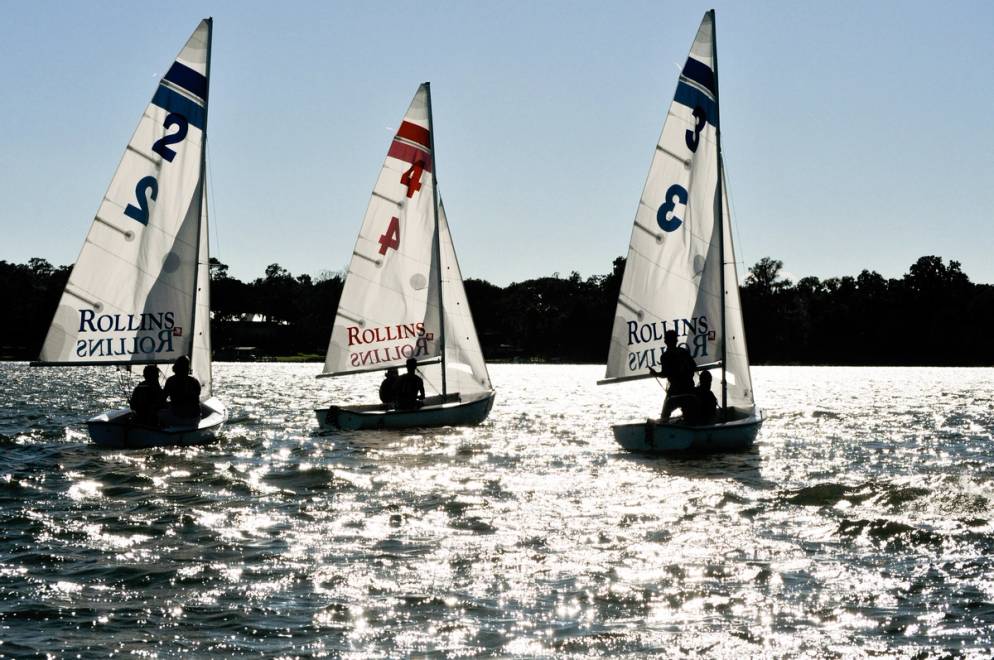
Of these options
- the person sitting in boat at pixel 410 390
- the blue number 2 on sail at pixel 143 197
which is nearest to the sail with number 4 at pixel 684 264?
the person sitting in boat at pixel 410 390

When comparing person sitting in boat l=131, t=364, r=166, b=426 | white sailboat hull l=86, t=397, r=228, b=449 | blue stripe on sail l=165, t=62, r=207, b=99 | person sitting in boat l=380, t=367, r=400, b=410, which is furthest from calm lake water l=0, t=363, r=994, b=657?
blue stripe on sail l=165, t=62, r=207, b=99

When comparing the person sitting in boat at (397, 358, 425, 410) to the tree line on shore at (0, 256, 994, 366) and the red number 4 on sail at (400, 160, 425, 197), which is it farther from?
the tree line on shore at (0, 256, 994, 366)

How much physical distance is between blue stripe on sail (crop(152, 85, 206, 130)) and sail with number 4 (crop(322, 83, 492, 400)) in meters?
6.15

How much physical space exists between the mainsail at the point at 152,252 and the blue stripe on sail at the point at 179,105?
0.07 feet

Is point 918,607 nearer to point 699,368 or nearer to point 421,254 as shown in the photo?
point 699,368

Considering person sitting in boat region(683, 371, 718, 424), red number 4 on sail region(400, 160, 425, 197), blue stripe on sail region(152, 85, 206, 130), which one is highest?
blue stripe on sail region(152, 85, 206, 130)

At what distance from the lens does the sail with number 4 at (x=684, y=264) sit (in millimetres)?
23609

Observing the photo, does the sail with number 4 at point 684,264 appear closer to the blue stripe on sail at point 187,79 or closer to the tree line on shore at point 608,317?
the blue stripe on sail at point 187,79

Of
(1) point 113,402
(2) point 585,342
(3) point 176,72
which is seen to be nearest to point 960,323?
(2) point 585,342

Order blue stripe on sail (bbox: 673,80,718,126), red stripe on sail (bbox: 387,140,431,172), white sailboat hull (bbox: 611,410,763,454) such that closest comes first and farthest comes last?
white sailboat hull (bbox: 611,410,763,454) → blue stripe on sail (bbox: 673,80,718,126) → red stripe on sail (bbox: 387,140,431,172)

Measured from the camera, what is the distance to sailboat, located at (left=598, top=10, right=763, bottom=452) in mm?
23609

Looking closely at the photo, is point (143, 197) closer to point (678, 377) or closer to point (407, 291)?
point (407, 291)

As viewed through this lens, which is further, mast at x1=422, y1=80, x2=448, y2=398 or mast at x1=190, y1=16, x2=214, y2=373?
mast at x1=422, y1=80, x2=448, y2=398

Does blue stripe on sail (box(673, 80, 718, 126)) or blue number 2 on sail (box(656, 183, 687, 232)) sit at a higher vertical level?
blue stripe on sail (box(673, 80, 718, 126))
